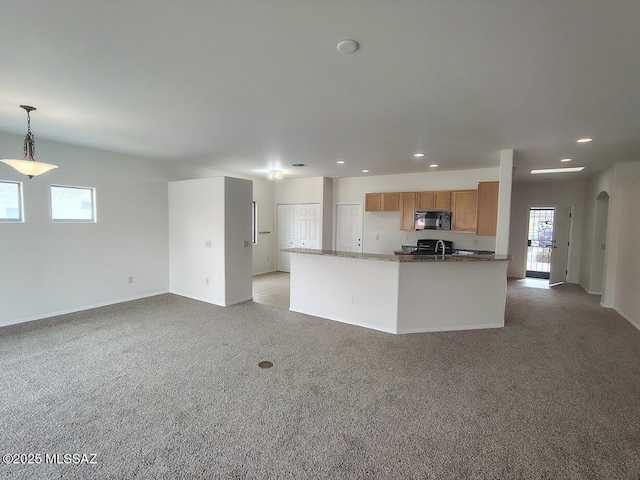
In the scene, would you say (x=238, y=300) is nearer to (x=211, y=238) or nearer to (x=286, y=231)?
(x=211, y=238)

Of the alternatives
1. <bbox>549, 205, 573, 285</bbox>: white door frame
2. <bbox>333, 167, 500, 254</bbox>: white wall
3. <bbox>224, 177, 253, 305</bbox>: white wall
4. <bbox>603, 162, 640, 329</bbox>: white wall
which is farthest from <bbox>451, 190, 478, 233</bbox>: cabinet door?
<bbox>224, 177, 253, 305</bbox>: white wall

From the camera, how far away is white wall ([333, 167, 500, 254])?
20.6 feet

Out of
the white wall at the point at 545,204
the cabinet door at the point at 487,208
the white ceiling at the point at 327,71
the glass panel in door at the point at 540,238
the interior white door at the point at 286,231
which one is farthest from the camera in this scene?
the glass panel in door at the point at 540,238

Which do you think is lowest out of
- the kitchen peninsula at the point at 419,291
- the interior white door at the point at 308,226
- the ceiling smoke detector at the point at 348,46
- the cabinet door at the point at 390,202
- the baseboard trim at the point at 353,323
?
the baseboard trim at the point at 353,323

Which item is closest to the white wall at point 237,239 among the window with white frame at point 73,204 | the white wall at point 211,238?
the white wall at point 211,238

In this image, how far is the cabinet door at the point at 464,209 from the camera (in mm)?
6027

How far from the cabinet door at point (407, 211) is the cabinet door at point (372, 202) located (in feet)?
1.70

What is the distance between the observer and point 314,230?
25.8ft

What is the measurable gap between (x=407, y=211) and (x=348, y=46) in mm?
5220

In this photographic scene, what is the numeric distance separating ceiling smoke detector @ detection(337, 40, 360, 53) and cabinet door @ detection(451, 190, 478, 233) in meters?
4.95

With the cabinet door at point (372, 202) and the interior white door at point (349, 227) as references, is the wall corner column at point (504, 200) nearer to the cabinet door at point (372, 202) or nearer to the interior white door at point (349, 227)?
the cabinet door at point (372, 202)

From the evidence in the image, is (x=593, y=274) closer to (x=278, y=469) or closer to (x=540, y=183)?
(x=540, y=183)

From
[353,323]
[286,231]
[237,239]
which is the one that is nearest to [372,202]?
[286,231]

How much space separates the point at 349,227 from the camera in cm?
777
